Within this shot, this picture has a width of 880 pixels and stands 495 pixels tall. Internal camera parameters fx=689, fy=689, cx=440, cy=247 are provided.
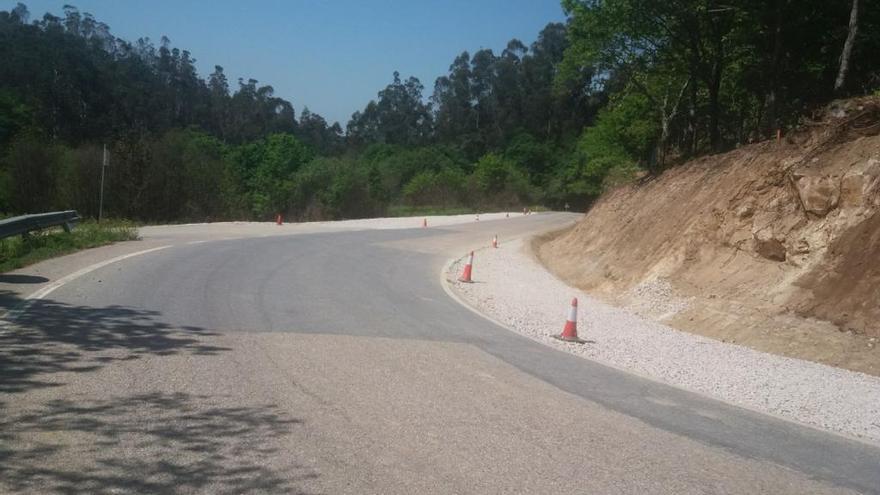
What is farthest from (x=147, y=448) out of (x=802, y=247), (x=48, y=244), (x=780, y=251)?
(x=48, y=244)

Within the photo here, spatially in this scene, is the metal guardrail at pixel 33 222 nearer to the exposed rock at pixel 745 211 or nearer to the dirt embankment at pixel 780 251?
the dirt embankment at pixel 780 251

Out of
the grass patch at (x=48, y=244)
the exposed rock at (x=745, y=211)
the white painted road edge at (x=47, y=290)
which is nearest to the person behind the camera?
the white painted road edge at (x=47, y=290)

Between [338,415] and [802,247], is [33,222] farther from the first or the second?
[802,247]

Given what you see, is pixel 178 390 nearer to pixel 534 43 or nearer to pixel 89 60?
pixel 89 60

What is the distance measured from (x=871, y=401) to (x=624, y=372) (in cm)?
276

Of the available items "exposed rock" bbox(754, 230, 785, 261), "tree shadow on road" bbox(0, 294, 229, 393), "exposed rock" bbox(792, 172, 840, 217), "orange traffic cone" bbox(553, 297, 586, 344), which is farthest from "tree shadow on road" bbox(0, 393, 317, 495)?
"exposed rock" bbox(792, 172, 840, 217)

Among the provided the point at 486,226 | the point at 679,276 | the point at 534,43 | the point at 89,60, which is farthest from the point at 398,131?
the point at 679,276

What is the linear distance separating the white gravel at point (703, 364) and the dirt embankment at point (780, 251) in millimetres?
620

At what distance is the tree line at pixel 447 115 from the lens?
2050 centimetres

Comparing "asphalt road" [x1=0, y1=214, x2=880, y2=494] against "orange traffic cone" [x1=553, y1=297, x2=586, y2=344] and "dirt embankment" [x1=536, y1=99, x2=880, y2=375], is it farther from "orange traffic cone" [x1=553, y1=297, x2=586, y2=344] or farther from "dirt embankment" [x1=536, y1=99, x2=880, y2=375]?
"dirt embankment" [x1=536, y1=99, x2=880, y2=375]

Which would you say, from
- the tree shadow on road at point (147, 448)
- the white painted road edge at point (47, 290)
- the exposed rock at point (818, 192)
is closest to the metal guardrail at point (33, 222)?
the white painted road edge at point (47, 290)

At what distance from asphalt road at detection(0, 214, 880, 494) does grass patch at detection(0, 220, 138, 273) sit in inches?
171

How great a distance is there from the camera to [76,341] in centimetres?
751

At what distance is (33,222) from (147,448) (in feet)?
43.4
